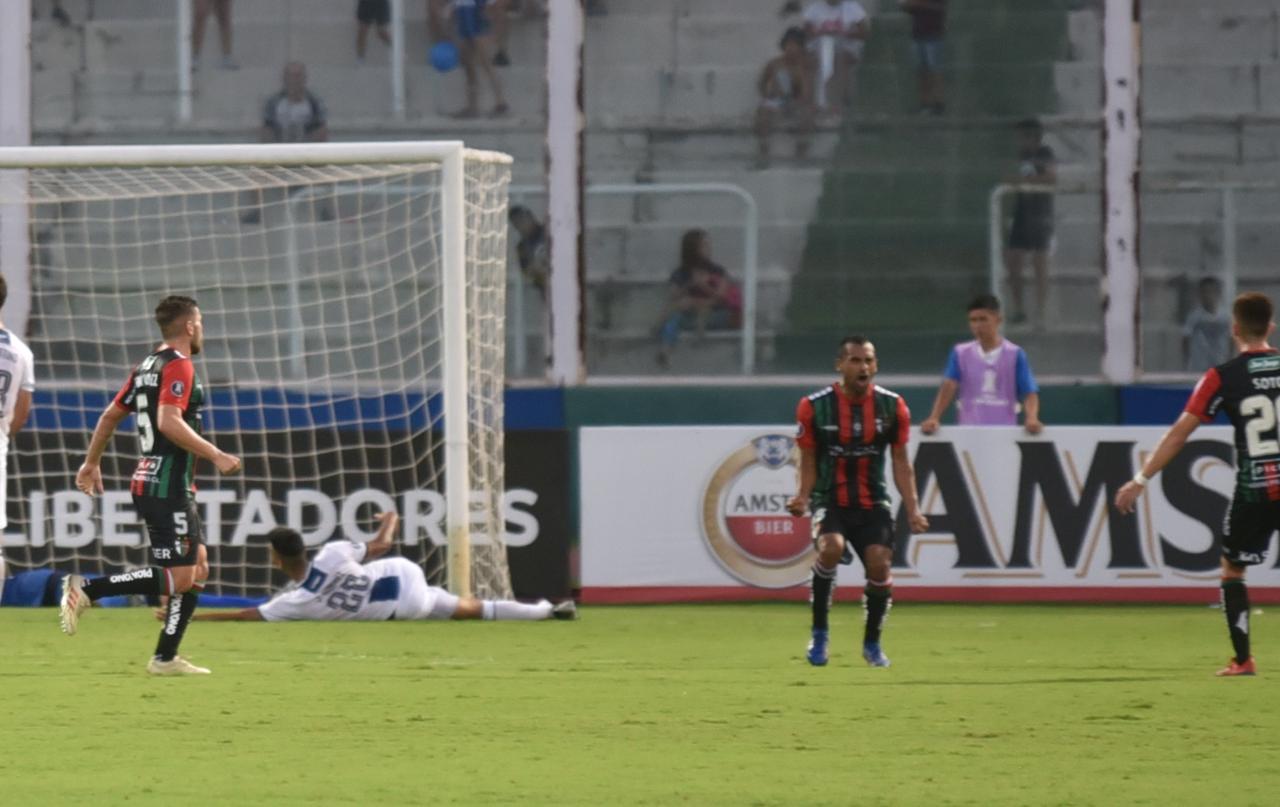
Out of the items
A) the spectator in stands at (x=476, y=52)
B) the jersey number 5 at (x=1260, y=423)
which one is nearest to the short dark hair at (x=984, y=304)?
the jersey number 5 at (x=1260, y=423)

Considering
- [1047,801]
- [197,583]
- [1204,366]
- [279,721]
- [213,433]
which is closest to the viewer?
[1047,801]

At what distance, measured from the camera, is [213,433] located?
49.5 feet

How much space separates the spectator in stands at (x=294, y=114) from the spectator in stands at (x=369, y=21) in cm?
50

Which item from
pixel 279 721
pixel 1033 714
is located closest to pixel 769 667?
pixel 1033 714

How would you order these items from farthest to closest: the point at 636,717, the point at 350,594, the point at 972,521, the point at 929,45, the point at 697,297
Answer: the point at 929,45, the point at 697,297, the point at 972,521, the point at 350,594, the point at 636,717

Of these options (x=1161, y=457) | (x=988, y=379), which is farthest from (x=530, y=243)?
(x=1161, y=457)

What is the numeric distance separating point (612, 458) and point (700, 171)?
3.99 m

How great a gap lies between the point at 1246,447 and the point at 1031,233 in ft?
24.8

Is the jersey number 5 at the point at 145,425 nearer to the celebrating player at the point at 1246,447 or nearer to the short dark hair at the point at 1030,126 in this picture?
the celebrating player at the point at 1246,447

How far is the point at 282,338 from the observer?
16.1 meters

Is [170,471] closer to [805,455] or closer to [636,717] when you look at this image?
[636,717]

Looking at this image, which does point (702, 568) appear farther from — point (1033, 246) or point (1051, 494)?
point (1033, 246)

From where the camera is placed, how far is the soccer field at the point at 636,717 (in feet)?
20.9

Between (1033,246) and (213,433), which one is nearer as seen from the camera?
(213,433)
